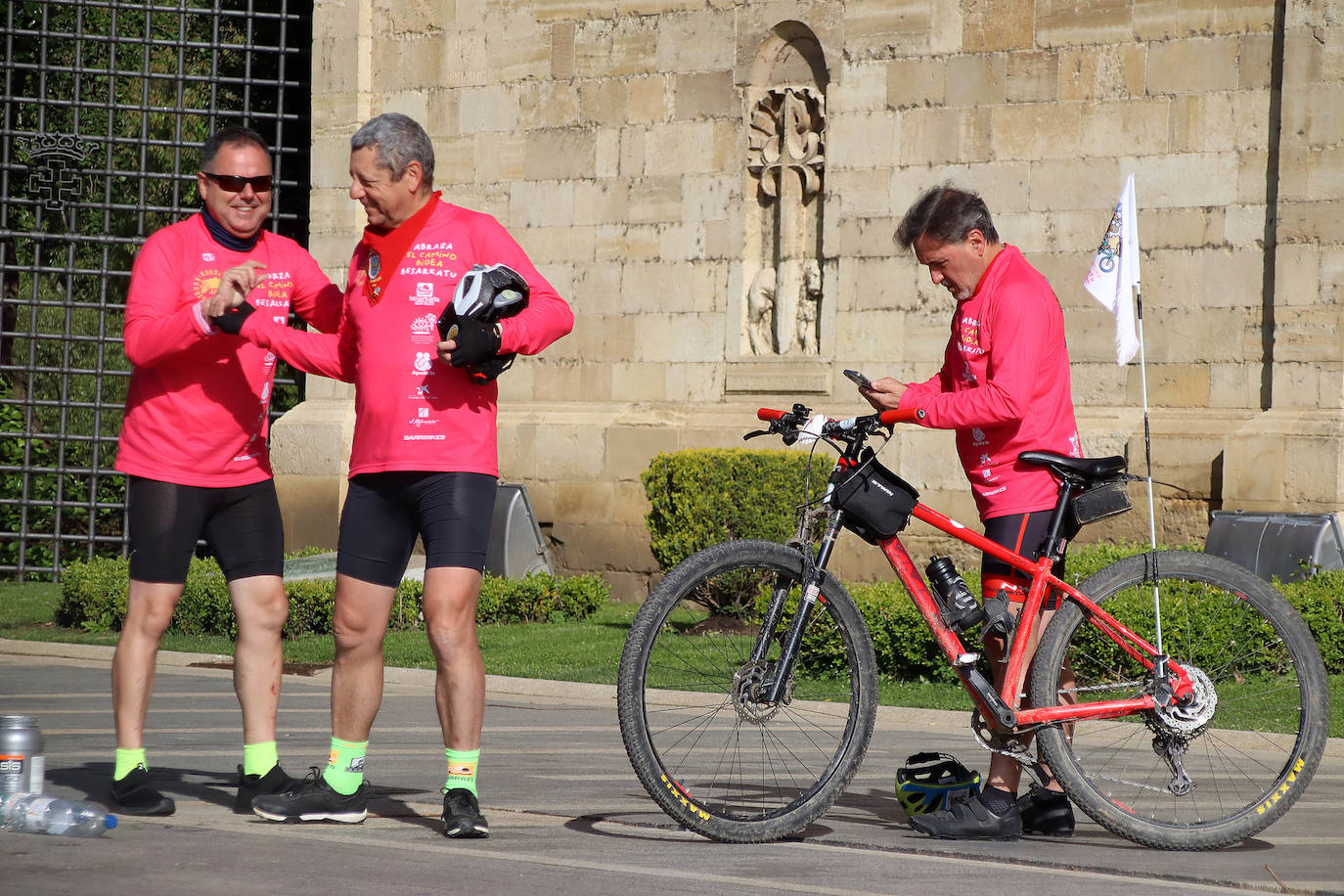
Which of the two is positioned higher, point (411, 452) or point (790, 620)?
point (411, 452)

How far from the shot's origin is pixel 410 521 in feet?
15.7

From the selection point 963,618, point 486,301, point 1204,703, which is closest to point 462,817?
point 486,301

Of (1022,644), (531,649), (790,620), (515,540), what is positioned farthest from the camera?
(515,540)

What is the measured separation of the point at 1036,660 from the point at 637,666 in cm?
122

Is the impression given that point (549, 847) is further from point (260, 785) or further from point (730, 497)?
point (730, 497)

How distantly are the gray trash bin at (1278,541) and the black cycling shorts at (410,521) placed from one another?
261 inches

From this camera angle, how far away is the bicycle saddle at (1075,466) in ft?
Result: 15.7

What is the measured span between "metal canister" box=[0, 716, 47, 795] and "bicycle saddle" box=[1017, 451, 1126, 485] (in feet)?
10.1

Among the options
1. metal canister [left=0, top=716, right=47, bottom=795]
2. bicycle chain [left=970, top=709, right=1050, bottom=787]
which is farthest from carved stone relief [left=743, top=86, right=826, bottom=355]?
metal canister [left=0, top=716, right=47, bottom=795]

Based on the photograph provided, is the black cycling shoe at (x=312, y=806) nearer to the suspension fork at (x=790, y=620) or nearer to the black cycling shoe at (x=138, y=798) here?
the black cycling shoe at (x=138, y=798)

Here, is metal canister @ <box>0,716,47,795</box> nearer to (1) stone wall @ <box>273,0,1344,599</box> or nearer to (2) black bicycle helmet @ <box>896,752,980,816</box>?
(2) black bicycle helmet @ <box>896,752,980,816</box>

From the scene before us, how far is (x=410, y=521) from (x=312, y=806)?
2.92 feet

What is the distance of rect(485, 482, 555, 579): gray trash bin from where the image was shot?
1276 cm

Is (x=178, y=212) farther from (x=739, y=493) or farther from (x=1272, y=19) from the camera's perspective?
(x=1272, y=19)
